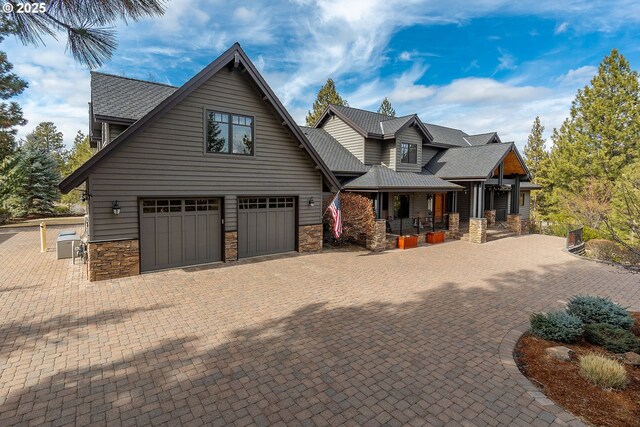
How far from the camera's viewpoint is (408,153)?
1905 cm

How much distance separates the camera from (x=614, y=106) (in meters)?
24.1

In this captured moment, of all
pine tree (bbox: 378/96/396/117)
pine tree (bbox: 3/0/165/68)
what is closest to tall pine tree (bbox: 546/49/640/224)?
pine tree (bbox: 378/96/396/117)

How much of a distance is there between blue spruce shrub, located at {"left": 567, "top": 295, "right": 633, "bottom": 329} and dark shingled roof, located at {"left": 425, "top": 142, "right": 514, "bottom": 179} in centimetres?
1143

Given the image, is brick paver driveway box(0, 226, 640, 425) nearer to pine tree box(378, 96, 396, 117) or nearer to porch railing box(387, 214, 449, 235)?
porch railing box(387, 214, 449, 235)

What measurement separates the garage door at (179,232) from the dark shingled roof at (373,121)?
1072cm

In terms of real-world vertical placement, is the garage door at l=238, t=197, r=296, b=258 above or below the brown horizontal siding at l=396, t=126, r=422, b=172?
below

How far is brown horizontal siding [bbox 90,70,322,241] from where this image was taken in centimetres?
934

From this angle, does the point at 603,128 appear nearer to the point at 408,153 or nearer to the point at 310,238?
the point at 408,153

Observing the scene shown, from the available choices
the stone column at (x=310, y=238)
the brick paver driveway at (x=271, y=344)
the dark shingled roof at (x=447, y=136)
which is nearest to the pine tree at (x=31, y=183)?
the brick paver driveway at (x=271, y=344)

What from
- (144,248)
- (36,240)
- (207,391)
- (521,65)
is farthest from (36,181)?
(521,65)

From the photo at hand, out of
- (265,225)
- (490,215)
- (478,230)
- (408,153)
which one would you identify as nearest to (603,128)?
(490,215)

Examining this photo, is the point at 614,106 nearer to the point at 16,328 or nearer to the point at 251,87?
the point at 251,87

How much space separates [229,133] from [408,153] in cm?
1143

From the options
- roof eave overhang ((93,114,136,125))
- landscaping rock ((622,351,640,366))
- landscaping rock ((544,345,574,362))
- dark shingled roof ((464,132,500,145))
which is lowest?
landscaping rock ((622,351,640,366))
